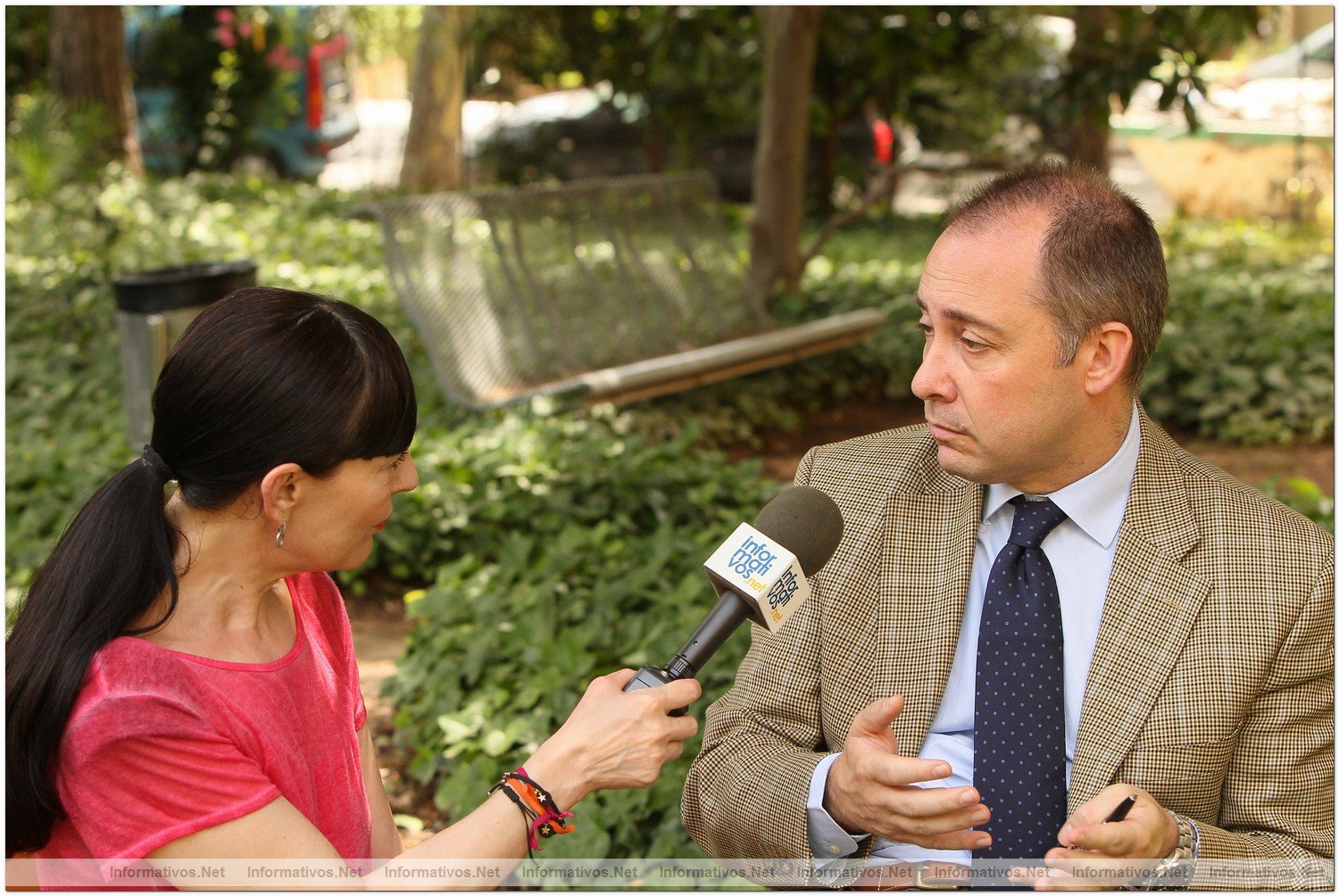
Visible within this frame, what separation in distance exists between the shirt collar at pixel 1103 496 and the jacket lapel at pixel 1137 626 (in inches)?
1.5

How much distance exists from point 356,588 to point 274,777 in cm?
316

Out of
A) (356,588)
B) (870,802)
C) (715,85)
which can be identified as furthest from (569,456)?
(715,85)

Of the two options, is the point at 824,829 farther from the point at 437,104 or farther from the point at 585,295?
the point at 437,104

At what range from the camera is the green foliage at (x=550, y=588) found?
12.1ft

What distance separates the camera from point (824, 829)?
2102 millimetres

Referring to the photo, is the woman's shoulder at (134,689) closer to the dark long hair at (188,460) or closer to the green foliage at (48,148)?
the dark long hair at (188,460)

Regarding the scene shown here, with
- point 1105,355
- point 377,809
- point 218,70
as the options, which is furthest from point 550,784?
point 218,70

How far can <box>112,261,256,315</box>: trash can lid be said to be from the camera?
544cm

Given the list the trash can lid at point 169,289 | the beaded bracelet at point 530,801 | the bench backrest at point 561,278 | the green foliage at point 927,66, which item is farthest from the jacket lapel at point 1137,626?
the green foliage at point 927,66

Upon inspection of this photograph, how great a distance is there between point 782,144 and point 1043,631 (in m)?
6.40

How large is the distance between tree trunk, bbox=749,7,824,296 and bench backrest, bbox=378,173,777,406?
39cm

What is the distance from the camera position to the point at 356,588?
5.03m

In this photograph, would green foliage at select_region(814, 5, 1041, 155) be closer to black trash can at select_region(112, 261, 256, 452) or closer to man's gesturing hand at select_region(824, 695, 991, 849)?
black trash can at select_region(112, 261, 256, 452)

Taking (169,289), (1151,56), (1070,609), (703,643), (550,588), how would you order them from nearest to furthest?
(703,643) < (1070,609) < (550,588) < (169,289) < (1151,56)
